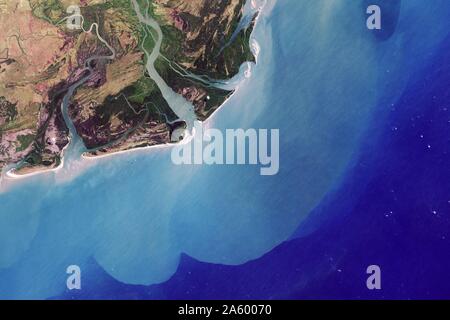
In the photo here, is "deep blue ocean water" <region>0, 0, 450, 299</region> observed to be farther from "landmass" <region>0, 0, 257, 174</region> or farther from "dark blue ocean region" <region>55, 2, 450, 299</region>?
"landmass" <region>0, 0, 257, 174</region>

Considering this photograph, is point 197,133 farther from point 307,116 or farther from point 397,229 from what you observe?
point 397,229

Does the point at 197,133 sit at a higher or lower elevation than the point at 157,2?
lower

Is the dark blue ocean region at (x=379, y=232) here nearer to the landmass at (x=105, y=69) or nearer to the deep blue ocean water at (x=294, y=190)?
the deep blue ocean water at (x=294, y=190)

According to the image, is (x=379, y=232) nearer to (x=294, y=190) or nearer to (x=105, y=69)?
(x=294, y=190)
